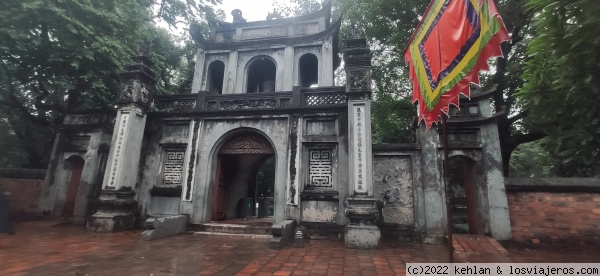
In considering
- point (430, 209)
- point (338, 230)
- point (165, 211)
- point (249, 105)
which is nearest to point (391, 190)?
point (430, 209)

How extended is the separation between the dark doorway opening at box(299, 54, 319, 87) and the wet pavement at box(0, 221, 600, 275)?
25.1ft

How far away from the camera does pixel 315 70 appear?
13008 mm

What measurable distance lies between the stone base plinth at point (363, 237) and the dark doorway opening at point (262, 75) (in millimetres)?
8103

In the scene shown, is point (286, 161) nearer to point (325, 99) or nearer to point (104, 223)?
point (325, 99)

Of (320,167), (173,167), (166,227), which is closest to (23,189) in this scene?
(173,167)

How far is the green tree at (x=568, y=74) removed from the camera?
3.57m

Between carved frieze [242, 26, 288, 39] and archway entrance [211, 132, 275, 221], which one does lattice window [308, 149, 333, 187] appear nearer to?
archway entrance [211, 132, 275, 221]

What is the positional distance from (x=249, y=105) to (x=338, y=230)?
15.5 ft

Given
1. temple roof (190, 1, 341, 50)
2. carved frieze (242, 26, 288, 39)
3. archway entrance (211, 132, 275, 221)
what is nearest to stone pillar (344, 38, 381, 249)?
archway entrance (211, 132, 275, 221)

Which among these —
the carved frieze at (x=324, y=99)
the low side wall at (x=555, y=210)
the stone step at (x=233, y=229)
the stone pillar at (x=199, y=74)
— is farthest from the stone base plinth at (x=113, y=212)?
the low side wall at (x=555, y=210)

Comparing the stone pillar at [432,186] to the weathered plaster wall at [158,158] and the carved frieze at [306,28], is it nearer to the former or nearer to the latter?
the carved frieze at [306,28]

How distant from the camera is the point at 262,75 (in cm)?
1342

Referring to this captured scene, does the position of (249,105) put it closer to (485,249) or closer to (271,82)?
(271,82)

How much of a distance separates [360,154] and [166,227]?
533cm
